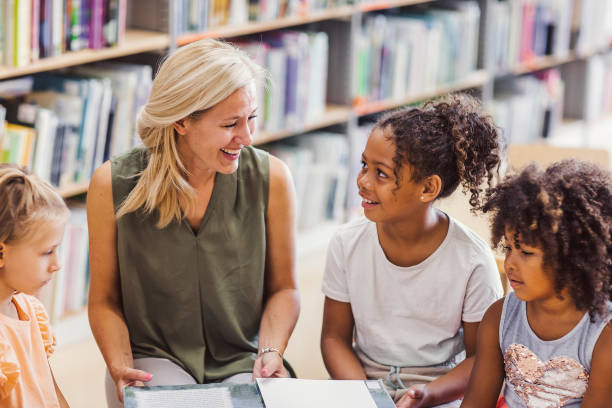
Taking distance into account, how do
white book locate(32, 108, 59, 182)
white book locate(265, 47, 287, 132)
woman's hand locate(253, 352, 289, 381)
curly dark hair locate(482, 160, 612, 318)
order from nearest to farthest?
curly dark hair locate(482, 160, 612, 318) → woman's hand locate(253, 352, 289, 381) → white book locate(32, 108, 59, 182) → white book locate(265, 47, 287, 132)

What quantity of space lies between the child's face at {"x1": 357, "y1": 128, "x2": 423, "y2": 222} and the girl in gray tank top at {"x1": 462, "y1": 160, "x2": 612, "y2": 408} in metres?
0.19

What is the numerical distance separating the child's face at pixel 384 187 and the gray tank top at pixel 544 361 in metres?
0.27

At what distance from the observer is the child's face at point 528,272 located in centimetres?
136

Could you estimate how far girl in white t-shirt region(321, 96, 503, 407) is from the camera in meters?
1.61

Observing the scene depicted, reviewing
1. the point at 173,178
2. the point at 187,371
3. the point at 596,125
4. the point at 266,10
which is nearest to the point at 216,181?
the point at 173,178

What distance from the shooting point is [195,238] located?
5.53ft

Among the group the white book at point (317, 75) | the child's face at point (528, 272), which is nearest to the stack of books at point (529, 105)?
the white book at point (317, 75)

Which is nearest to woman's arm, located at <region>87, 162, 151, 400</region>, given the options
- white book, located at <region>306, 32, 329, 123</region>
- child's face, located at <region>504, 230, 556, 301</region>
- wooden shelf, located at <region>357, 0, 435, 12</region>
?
child's face, located at <region>504, 230, 556, 301</region>

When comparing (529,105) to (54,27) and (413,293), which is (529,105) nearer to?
(54,27)

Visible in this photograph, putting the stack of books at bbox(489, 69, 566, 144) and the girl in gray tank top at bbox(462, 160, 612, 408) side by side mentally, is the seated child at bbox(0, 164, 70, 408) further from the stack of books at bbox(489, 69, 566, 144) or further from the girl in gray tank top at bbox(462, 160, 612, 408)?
the stack of books at bbox(489, 69, 566, 144)

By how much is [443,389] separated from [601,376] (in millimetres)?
308

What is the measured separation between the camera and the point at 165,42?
2658 mm

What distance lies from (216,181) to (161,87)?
23 centimetres

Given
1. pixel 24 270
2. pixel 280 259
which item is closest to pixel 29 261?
pixel 24 270
